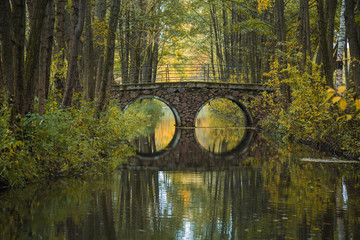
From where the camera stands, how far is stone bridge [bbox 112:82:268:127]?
83.0 ft

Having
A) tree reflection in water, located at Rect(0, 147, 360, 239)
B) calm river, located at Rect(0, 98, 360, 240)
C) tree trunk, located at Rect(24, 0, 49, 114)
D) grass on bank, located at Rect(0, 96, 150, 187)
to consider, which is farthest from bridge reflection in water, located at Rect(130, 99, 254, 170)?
tree trunk, located at Rect(24, 0, 49, 114)

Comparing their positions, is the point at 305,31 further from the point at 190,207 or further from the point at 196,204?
the point at 190,207

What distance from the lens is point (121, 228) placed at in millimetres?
5250

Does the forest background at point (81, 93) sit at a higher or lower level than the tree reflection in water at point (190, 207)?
higher

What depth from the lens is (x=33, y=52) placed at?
24.6 feet

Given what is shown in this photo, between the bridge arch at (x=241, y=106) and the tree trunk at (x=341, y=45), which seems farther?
the bridge arch at (x=241, y=106)

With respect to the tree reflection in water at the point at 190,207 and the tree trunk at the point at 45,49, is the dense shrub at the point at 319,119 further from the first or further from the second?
the tree trunk at the point at 45,49

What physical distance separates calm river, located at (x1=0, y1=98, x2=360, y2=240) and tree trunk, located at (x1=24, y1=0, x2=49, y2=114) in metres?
1.54

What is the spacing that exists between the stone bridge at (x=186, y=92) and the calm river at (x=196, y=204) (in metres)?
14.2

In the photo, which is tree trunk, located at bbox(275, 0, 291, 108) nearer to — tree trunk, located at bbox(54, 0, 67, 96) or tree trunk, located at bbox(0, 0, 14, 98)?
tree trunk, located at bbox(54, 0, 67, 96)

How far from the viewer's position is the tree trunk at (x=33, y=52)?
7352 mm

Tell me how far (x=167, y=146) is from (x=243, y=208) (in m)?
10.2

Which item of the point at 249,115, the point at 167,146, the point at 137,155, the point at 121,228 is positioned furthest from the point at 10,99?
the point at 249,115

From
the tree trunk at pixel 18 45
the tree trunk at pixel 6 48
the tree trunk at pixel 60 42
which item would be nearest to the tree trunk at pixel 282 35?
the tree trunk at pixel 60 42
